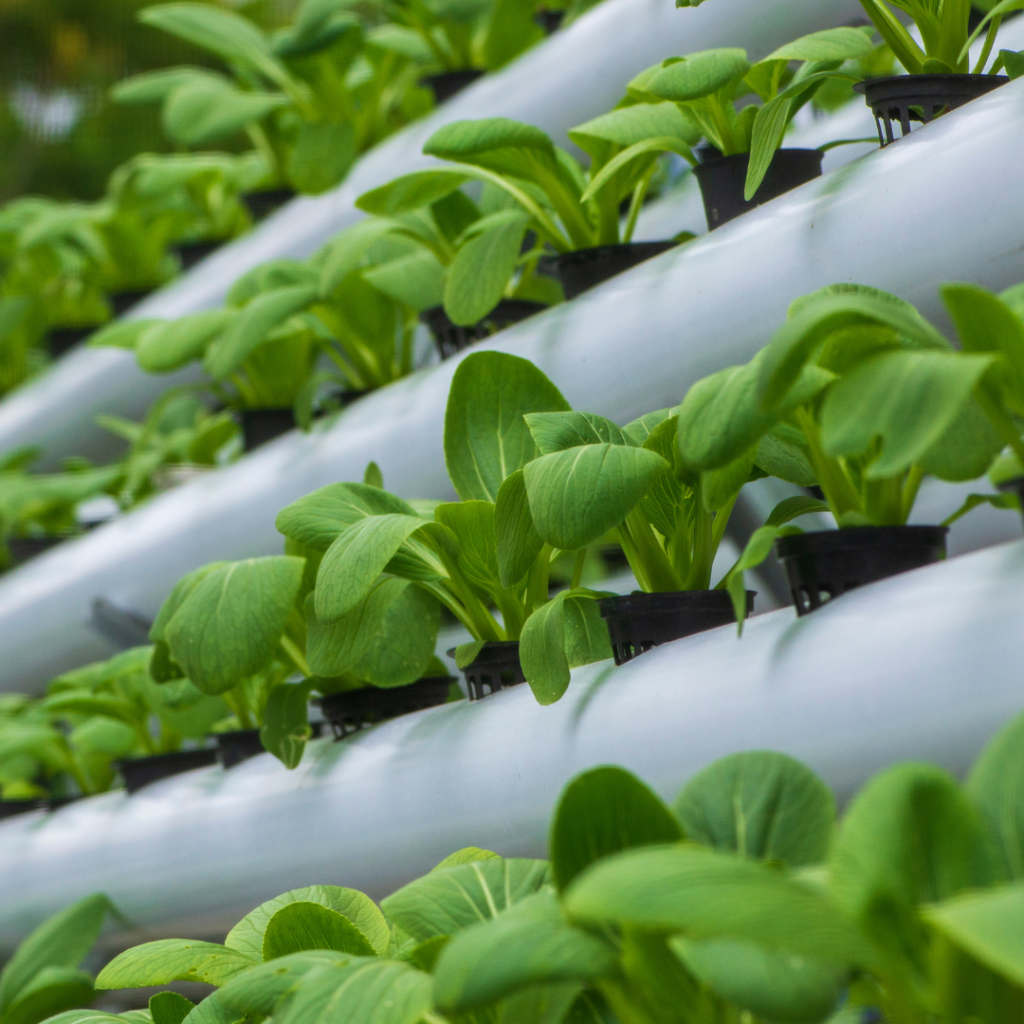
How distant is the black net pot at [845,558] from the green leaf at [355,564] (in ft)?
0.74

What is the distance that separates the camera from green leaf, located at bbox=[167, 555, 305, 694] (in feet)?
2.52

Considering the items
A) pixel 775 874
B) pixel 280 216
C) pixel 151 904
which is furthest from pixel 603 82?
pixel 775 874

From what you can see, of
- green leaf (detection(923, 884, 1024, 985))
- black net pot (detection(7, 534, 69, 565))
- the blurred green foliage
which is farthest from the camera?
the blurred green foliage

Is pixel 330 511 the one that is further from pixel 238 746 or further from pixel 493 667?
pixel 238 746

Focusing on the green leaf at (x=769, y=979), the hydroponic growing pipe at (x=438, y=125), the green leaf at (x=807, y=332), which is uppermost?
the hydroponic growing pipe at (x=438, y=125)

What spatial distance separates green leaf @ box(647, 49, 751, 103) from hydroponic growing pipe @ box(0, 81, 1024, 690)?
0.11 m

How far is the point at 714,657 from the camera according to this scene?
62cm

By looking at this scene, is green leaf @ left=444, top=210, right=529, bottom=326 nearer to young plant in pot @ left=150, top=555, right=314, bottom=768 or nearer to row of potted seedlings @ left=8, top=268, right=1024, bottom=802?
row of potted seedlings @ left=8, top=268, right=1024, bottom=802

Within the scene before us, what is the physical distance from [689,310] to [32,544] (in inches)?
53.2

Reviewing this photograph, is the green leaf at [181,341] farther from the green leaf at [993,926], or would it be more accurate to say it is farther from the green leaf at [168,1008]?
the green leaf at [993,926]

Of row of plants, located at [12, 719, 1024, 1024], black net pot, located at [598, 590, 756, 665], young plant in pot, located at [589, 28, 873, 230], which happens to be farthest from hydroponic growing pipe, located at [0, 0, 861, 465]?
row of plants, located at [12, 719, 1024, 1024]

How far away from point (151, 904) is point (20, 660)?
0.69 m

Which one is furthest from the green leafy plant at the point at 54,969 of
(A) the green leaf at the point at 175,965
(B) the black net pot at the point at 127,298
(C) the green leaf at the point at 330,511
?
(B) the black net pot at the point at 127,298

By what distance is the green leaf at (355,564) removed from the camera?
665 mm
